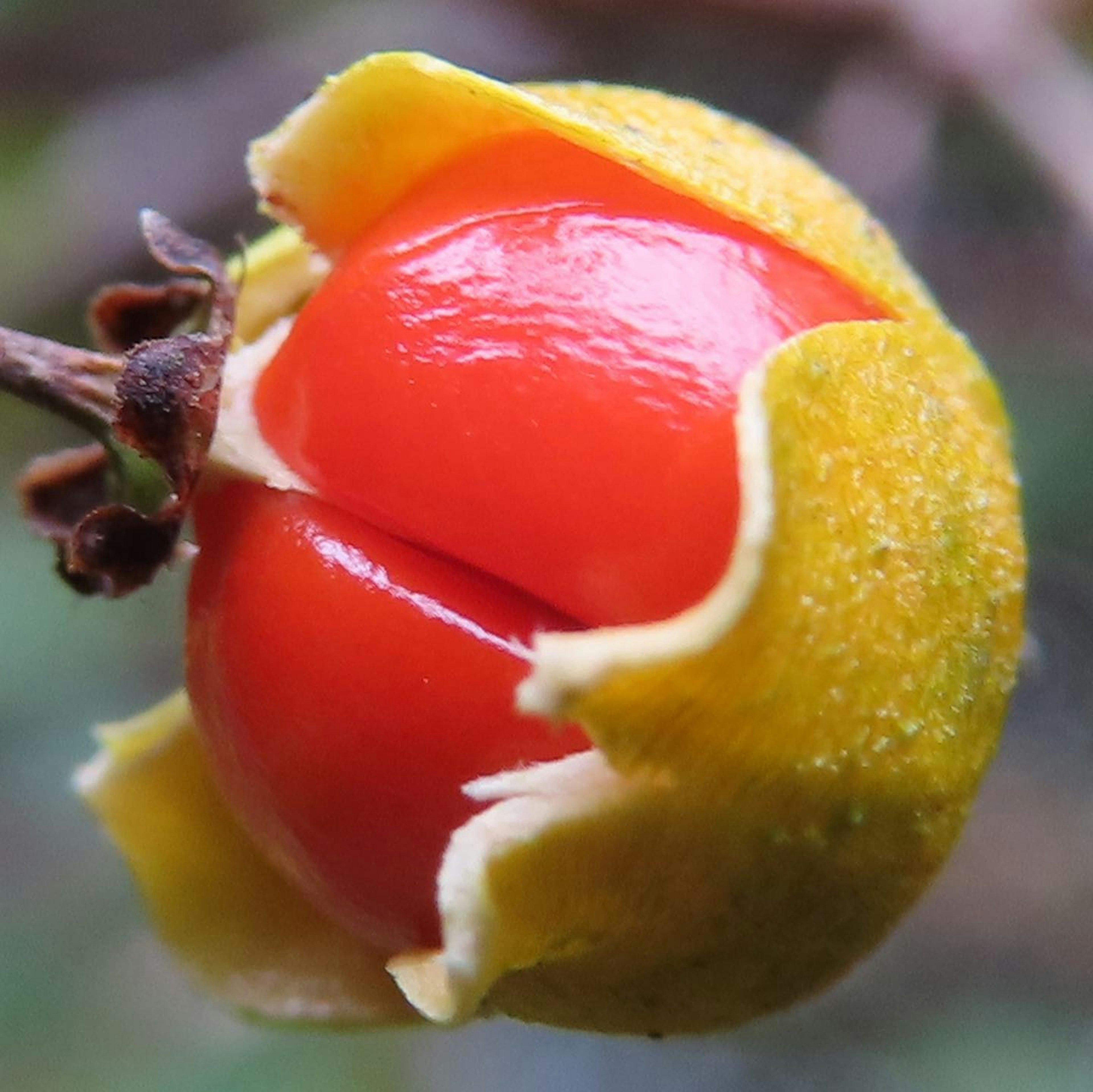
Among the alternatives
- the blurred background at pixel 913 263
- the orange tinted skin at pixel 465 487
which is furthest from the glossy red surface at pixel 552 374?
the blurred background at pixel 913 263

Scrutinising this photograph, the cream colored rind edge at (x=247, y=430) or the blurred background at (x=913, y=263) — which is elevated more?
the cream colored rind edge at (x=247, y=430)

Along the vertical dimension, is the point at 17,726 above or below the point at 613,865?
below

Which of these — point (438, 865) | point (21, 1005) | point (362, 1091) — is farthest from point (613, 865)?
point (21, 1005)

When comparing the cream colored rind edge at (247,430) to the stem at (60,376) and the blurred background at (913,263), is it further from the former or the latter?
the blurred background at (913,263)

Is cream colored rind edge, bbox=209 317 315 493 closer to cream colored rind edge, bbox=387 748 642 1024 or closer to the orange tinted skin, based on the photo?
the orange tinted skin

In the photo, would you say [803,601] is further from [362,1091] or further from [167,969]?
[167,969]

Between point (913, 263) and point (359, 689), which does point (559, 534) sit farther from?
point (913, 263)
